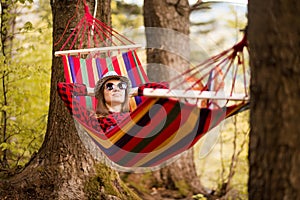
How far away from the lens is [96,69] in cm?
285

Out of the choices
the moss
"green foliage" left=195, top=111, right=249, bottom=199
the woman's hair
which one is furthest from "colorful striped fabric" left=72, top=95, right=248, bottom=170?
"green foliage" left=195, top=111, right=249, bottom=199

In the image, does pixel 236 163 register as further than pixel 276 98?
Yes

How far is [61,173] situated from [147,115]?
0.73 metres

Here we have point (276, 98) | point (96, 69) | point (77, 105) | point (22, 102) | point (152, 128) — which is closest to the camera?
point (276, 98)

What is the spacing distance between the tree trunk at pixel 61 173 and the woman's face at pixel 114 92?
245 millimetres

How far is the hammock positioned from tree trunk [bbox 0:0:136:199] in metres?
0.16

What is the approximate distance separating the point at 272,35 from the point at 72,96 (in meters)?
1.16

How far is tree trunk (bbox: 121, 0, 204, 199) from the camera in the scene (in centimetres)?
404

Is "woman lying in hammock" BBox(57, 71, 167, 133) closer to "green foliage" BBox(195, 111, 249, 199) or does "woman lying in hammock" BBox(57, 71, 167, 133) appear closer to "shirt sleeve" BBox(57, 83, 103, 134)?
"shirt sleeve" BBox(57, 83, 103, 134)

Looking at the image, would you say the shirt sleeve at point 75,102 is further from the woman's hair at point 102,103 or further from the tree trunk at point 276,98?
the tree trunk at point 276,98

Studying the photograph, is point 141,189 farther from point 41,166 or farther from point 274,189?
point 274,189

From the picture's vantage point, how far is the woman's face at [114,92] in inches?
107

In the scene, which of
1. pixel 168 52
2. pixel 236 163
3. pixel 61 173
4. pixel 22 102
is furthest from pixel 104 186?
pixel 236 163

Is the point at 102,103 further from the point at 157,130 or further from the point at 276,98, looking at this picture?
the point at 276,98
